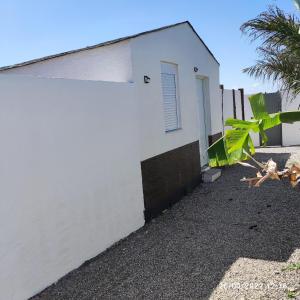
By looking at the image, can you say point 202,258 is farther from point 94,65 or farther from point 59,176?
point 94,65

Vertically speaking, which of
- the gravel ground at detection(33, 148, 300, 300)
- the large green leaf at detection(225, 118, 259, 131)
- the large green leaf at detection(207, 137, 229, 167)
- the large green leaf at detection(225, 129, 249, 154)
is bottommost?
the gravel ground at detection(33, 148, 300, 300)

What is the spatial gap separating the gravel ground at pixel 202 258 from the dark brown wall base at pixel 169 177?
1.02ft

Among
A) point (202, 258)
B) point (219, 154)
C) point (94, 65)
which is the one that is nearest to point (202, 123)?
point (94, 65)

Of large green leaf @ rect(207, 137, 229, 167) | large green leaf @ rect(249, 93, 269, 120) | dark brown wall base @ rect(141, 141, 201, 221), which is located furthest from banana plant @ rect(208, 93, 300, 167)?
dark brown wall base @ rect(141, 141, 201, 221)

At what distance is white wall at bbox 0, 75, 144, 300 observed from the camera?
Result: 4582mm

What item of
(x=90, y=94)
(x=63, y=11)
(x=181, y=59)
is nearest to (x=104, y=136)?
(x=90, y=94)

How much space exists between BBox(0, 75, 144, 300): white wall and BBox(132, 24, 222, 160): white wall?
85 cm

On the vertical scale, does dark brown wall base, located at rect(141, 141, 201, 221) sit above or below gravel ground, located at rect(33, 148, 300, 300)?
above

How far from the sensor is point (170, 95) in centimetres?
964

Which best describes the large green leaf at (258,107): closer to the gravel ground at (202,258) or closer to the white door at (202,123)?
the gravel ground at (202,258)

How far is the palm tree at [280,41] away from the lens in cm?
809

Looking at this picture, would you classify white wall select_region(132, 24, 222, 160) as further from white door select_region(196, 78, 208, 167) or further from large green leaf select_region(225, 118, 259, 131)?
large green leaf select_region(225, 118, 259, 131)

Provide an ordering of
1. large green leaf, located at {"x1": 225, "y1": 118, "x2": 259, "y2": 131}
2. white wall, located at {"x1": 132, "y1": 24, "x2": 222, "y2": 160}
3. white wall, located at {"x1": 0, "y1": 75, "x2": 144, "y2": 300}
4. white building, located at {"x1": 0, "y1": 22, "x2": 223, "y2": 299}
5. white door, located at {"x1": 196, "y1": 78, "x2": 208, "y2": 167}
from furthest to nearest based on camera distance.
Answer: white door, located at {"x1": 196, "y1": 78, "x2": 208, "y2": 167}
white wall, located at {"x1": 132, "y1": 24, "x2": 222, "y2": 160}
white building, located at {"x1": 0, "y1": 22, "x2": 223, "y2": 299}
large green leaf, located at {"x1": 225, "y1": 118, "x2": 259, "y2": 131}
white wall, located at {"x1": 0, "y1": 75, "x2": 144, "y2": 300}

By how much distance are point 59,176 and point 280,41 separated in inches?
221
